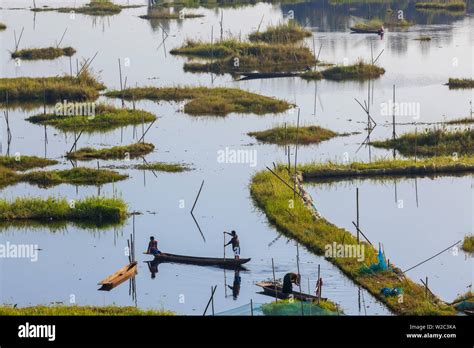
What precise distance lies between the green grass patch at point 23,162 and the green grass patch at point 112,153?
952 millimetres

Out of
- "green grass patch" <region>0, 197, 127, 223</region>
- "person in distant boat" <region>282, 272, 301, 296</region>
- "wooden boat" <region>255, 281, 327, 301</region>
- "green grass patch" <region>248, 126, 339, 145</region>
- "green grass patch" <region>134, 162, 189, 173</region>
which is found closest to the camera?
"wooden boat" <region>255, 281, 327, 301</region>

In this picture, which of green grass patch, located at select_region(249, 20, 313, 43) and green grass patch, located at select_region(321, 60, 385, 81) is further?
green grass patch, located at select_region(249, 20, 313, 43)

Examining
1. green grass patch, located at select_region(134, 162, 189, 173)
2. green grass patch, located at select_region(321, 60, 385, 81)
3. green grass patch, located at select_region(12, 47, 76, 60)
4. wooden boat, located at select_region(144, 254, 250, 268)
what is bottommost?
wooden boat, located at select_region(144, 254, 250, 268)

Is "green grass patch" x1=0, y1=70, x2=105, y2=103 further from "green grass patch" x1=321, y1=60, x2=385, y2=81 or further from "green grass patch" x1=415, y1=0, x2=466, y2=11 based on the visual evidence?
"green grass patch" x1=415, y1=0, x2=466, y2=11

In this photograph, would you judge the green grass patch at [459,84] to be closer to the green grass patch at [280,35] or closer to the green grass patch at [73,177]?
the green grass patch at [280,35]

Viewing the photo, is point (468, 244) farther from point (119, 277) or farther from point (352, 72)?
point (352, 72)

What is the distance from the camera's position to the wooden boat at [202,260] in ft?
85.9

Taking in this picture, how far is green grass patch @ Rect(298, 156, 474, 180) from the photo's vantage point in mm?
34219

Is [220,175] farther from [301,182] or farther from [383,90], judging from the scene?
[383,90]

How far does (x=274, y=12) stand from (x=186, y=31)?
11.6 m

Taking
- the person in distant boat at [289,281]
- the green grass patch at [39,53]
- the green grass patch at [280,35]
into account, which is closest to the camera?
the person in distant boat at [289,281]

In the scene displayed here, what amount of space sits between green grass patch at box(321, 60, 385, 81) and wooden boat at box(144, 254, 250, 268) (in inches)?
1093

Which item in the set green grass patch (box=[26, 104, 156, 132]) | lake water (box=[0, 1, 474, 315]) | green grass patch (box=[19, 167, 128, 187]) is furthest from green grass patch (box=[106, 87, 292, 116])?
green grass patch (box=[19, 167, 128, 187])

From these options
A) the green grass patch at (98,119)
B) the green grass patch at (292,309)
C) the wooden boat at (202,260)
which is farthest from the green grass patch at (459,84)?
the green grass patch at (292,309)
